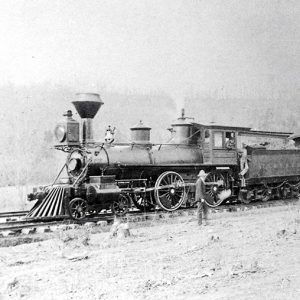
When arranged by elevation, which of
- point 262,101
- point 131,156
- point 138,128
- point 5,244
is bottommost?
point 5,244

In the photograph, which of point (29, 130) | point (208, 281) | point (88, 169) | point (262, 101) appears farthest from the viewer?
point (262, 101)

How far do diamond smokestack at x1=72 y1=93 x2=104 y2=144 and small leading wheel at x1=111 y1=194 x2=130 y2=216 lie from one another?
5.77 ft

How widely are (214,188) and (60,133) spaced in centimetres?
515

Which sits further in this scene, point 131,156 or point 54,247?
point 131,156

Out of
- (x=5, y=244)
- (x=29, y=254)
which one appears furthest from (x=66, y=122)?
(x=29, y=254)

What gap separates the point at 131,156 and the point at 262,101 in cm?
5512

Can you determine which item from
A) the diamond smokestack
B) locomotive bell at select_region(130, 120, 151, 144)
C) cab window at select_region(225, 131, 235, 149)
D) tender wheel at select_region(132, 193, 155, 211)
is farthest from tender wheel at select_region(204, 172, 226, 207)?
the diamond smokestack

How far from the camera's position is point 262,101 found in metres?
63.5

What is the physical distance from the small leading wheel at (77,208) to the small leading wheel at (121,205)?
88 cm

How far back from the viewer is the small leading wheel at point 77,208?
10.2 m

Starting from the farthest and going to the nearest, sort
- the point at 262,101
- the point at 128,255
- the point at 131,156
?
the point at 262,101
the point at 131,156
the point at 128,255

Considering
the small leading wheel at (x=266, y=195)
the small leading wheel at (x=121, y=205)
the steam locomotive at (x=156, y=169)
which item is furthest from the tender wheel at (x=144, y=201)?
the small leading wheel at (x=266, y=195)

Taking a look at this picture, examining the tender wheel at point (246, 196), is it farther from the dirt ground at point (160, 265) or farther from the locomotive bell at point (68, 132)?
the locomotive bell at point (68, 132)

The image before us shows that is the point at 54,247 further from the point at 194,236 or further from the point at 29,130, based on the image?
the point at 29,130
